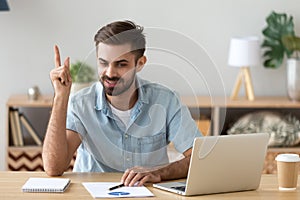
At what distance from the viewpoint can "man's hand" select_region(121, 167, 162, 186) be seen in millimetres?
2604

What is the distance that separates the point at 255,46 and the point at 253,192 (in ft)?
7.82

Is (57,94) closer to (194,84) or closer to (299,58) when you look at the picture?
(194,84)

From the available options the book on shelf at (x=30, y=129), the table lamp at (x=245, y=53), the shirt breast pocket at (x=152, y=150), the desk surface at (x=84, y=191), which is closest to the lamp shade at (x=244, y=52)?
the table lamp at (x=245, y=53)

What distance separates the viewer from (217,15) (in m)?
5.11

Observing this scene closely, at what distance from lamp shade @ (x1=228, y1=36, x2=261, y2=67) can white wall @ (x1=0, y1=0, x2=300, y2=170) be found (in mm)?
228

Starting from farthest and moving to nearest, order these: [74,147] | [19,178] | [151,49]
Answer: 1. [74,147]
2. [19,178]
3. [151,49]

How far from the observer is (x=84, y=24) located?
506cm

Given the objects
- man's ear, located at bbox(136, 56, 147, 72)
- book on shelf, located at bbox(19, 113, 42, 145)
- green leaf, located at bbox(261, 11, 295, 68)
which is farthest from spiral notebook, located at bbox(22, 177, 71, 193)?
green leaf, located at bbox(261, 11, 295, 68)

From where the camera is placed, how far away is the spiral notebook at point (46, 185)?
8.21ft

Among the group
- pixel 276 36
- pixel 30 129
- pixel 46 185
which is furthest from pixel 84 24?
pixel 46 185

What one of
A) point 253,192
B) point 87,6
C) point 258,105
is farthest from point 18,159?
point 253,192

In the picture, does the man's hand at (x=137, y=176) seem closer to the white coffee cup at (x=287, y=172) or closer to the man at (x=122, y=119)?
the man at (x=122, y=119)

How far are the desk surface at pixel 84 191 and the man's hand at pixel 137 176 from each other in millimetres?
35

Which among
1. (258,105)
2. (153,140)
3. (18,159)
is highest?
(153,140)
